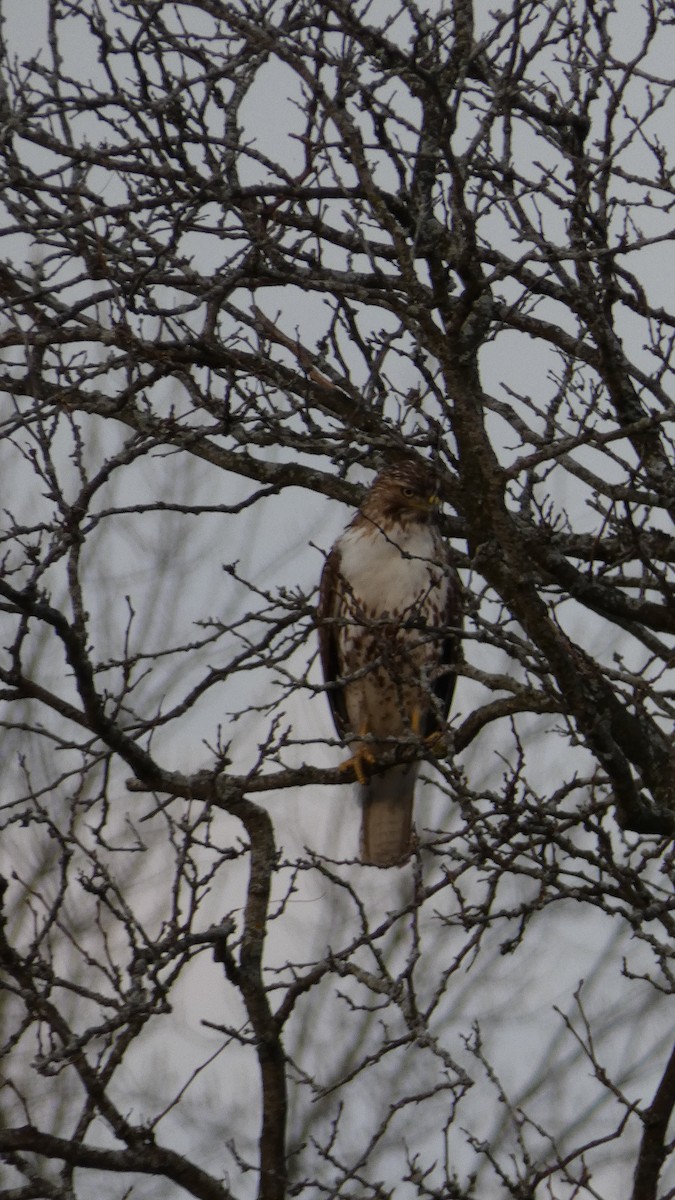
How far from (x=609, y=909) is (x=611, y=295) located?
7.00 ft

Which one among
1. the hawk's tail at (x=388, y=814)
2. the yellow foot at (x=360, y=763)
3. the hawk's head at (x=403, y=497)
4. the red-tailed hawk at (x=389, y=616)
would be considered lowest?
the yellow foot at (x=360, y=763)

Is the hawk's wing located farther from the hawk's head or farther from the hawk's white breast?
the hawk's head

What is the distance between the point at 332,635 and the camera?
25.0 feet

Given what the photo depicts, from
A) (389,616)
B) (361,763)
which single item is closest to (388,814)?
(361,763)

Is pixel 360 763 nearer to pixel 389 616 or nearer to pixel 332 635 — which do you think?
pixel 389 616

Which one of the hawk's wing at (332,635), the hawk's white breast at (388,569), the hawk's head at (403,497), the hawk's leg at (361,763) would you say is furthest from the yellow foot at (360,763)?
the hawk's head at (403,497)

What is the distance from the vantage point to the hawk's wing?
7.33m

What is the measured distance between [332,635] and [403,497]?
2.49 feet

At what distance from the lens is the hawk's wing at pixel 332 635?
24.1 feet

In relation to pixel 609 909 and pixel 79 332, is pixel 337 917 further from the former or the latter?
pixel 609 909

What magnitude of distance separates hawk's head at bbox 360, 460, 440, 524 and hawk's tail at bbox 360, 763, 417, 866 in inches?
46.4

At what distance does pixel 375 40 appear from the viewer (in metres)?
4.25

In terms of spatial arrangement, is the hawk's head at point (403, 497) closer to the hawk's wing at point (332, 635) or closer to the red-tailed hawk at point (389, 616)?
the red-tailed hawk at point (389, 616)

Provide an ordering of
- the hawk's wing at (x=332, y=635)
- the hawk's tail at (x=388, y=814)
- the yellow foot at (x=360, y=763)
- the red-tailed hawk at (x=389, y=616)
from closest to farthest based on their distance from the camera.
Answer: the yellow foot at (x=360, y=763) < the red-tailed hawk at (x=389, y=616) < the hawk's wing at (x=332, y=635) < the hawk's tail at (x=388, y=814)
